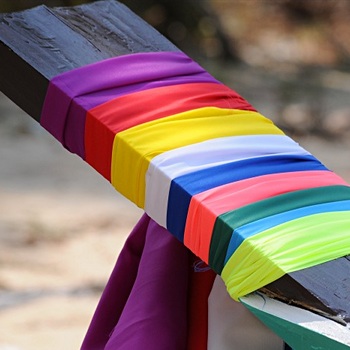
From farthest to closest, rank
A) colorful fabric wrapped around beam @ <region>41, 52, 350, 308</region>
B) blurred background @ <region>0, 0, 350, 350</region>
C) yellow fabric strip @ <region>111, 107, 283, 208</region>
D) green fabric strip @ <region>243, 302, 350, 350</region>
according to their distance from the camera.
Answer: blurred background @ <region>0, 0, 350, 350</region> → yellow fabric strip @ <region>111, 107, 283, 208</region> → colorful fabric wrapped around beam @ <region>41, 52, 350, 308</region> → green fabric strip @ <region>243, 302, 350, 350</region>

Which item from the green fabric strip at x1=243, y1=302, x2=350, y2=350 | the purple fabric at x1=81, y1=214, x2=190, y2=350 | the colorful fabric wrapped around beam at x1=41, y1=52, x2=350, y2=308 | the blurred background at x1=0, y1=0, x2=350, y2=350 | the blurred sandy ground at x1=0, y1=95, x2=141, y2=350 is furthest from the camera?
the blurred background at x1=0, y1=0, x2=350, y2=350

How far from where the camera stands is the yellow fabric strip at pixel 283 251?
961mm

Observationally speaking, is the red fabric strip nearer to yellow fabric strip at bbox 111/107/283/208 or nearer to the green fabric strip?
yellow fabric strip at bbox 111/107/283/208

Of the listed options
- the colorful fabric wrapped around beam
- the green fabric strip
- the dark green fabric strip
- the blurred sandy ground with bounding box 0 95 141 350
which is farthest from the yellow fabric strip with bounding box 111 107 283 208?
the blurred sandy ground with bounding box 0 95 141 350

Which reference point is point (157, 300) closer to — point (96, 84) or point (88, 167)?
point (96, 84)

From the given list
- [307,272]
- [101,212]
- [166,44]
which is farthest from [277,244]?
[101,212]

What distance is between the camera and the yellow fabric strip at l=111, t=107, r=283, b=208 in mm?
1118

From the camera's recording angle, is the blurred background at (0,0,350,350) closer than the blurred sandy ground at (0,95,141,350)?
No

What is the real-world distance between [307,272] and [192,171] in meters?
0.21

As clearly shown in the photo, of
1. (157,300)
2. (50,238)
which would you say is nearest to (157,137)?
(157,300)

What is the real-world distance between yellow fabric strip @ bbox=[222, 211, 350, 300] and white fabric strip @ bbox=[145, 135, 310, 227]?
0.42 ft

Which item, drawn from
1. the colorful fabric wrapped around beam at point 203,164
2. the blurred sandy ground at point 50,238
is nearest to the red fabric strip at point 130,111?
the colorful fabric wrapped around beam at point 203,164

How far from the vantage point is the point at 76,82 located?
46.9 inches

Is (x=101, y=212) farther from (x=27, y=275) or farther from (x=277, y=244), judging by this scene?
(x=277, y=244)
